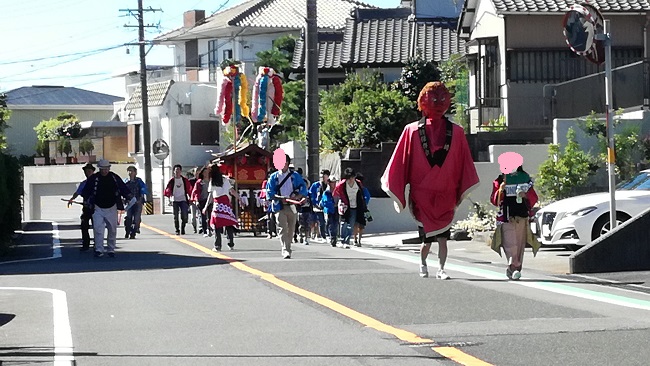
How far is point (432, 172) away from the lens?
15.0 meters

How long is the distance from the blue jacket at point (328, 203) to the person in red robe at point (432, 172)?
11.4m

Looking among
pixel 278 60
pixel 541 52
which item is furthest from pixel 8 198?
pixel 278 60

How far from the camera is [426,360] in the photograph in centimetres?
846

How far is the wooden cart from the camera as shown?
32594mm

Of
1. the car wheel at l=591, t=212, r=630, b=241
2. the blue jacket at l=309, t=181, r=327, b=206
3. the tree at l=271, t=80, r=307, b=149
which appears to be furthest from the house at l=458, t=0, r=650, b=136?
the tree at l=271, t=80, r=307, b=149

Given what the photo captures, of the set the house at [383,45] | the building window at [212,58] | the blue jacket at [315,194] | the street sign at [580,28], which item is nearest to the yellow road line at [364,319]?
the street sign at [580,28]

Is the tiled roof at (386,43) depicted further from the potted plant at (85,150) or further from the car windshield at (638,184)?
the car windshield at (638,184)

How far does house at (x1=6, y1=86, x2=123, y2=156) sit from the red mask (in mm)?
71032

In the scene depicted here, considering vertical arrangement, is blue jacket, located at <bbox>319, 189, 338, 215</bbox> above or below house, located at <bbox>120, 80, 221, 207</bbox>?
below

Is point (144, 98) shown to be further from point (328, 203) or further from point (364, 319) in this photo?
point (364, 319)

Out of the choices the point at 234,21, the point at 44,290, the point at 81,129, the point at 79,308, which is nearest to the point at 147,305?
the point at 79,308

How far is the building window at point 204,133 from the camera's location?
67.0 m

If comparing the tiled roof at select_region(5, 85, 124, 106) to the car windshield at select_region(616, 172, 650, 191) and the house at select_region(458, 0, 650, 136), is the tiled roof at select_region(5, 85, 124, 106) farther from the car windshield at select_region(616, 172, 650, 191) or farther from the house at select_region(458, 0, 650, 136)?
the car windshield at select_region(616, 172, 650, 191)

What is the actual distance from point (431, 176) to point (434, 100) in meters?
1.00
